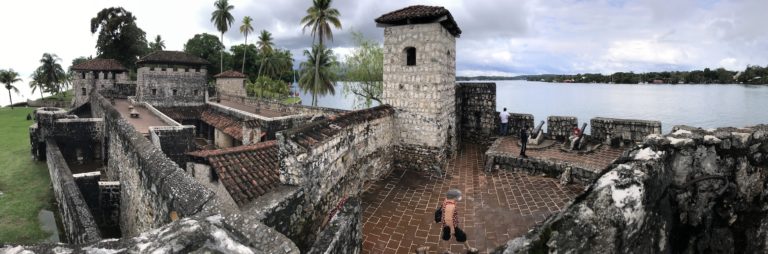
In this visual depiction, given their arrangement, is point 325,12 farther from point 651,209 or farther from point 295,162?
point 651,209

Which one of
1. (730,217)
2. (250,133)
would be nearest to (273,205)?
(730,217)

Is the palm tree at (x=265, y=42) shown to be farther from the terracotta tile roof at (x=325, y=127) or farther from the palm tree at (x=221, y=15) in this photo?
the terracotta tile roof at (x=325, y=127)

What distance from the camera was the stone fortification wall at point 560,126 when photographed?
13445 mm

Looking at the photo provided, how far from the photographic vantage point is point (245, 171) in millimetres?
8258

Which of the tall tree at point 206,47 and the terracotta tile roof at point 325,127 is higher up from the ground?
the tall tree at point 206,47

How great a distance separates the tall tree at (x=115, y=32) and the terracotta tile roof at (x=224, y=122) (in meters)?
25.8

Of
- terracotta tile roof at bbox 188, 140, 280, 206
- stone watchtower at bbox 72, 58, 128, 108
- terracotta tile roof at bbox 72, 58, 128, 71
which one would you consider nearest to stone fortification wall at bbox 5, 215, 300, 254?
terracotta tile roof at bbox 188, 140, 280, 206

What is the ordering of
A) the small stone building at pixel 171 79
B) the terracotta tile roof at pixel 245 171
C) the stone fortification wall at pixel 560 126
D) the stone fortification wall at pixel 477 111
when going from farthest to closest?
the small stone building at pixel 171 79, the stone fortification wall at pixel 477 111, the stone fortification wall at pixel 560 126, the terracotta tile roof at pixel 245 171

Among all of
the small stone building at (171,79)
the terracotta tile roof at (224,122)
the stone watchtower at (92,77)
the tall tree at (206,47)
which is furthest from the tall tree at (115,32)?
the terracotta tile roof at (224,122)

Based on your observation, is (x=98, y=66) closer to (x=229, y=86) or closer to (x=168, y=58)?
(x=168, y=58)

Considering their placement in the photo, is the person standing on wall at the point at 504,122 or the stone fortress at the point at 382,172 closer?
the stone fortress at the point at 382,172

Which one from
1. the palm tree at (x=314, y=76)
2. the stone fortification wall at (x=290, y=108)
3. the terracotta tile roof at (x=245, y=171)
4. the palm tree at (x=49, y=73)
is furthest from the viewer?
the palm tree at (x=49, y=73)

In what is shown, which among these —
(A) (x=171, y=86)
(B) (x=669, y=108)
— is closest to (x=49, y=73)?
(A) (x=171, y=86)

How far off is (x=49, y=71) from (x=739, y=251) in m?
84.4
